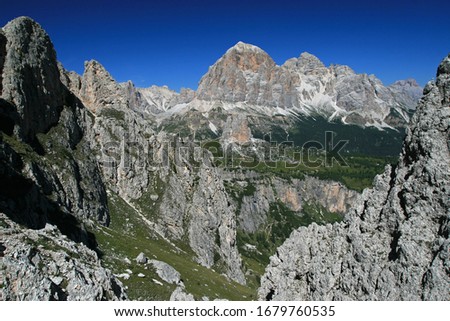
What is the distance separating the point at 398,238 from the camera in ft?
100

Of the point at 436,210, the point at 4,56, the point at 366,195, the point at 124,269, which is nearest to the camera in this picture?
the point at 436,210

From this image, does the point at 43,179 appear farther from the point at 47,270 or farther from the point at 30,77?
the point at 47,270

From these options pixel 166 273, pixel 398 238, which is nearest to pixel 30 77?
pixel 166 273

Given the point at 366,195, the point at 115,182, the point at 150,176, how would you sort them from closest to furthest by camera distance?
the point at 366,195 → the point at 115,182 → the point at 150,176

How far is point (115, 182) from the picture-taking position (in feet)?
337

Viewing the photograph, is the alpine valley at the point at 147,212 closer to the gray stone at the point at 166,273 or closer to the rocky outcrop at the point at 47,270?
the rocky outcrop at the point at 47,270

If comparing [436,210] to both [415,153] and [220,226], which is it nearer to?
[415,153]

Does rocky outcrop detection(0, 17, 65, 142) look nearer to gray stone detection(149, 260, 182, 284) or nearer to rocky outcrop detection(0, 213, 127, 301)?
gray stone detection(149, 260, 182, 284)

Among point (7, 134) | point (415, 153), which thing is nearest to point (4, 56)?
point (7, 134)

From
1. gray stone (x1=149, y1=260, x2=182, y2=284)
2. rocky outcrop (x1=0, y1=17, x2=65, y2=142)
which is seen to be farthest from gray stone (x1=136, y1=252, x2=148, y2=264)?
rocky outcrop (x1=0, y1=17, x2=65, y2=142)

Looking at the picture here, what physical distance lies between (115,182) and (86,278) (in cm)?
7390

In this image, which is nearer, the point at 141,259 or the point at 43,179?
the point at 43,179

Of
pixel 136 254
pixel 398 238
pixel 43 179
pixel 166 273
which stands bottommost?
pixel 166 273

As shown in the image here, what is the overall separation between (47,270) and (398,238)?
1098 inches
